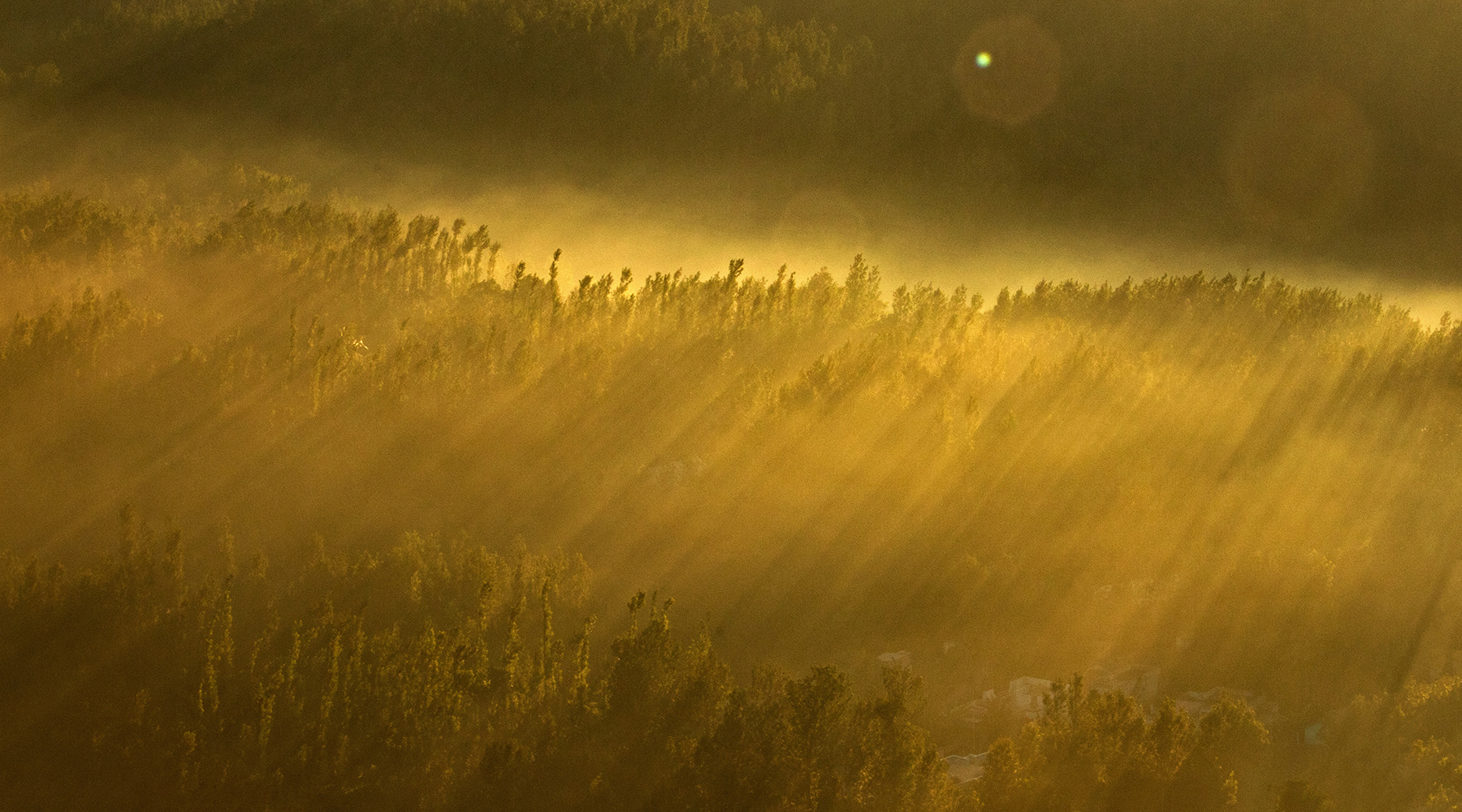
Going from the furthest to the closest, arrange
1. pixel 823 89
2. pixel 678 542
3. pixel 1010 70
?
pixel 1010 70, pixel 823 89, pixel 678 542

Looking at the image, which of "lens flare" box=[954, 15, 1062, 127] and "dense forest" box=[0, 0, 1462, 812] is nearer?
"dense forest" box=[0, 0, 1462, 812]

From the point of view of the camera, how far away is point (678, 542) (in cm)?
784

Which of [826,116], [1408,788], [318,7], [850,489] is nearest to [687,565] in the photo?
[850,489]

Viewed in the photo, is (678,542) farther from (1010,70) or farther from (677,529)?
(1010,70)

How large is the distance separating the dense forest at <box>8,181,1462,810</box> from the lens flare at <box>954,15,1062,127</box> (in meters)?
18.9

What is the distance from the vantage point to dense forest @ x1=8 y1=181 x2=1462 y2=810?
493 cm

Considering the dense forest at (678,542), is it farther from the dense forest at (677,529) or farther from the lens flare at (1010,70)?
the lens flare at (1010,70)

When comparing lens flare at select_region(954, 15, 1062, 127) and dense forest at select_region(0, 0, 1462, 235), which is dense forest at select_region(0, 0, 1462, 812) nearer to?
dense forest at select_region(0, 0, 1462, 235)

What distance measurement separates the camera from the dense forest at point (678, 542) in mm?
4926

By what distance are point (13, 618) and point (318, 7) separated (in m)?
24.7

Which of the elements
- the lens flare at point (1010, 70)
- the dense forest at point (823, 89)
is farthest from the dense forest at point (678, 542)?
the lens flare at point (1010, 70)

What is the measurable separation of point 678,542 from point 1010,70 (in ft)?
101

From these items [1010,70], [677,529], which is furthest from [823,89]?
[677,529]

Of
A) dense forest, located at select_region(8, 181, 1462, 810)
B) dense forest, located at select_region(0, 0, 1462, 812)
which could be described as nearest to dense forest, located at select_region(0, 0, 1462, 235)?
dense forest, located at select_region(0, 0, 1462, 812)
